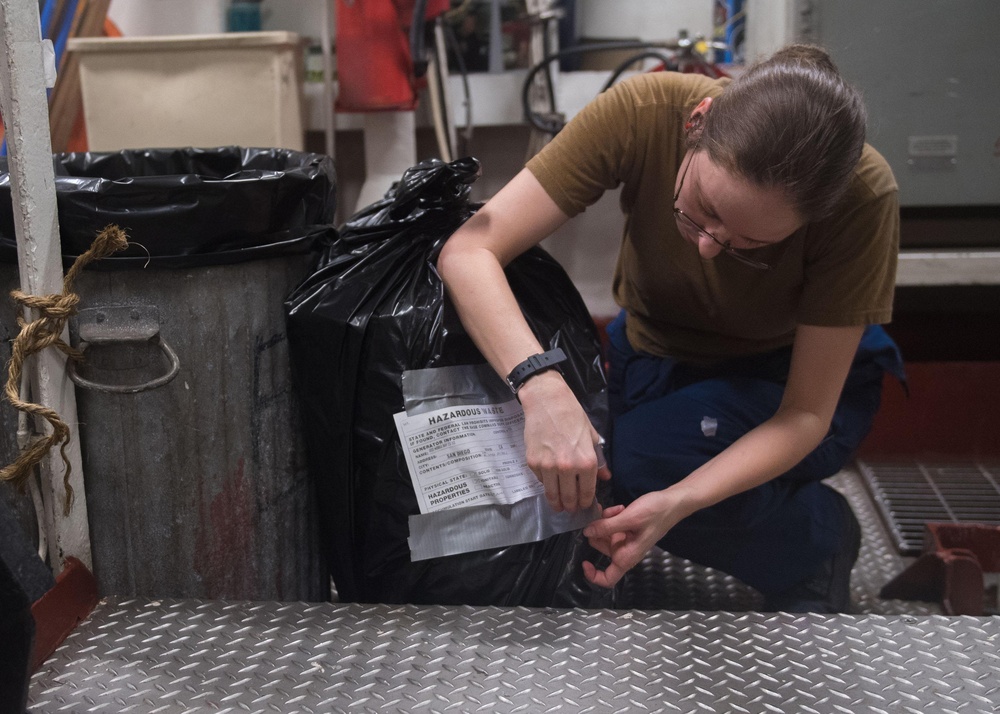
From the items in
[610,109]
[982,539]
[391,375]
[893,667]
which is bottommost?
[982,539]

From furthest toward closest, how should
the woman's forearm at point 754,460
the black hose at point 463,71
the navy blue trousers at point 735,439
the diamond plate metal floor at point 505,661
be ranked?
the black hose at point 463,71 < the navy blue trousers at point 735,439 < the woman's forearm at point 754,460 < the diamond plate metal floor at point 505,661

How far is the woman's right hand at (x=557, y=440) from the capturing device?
95 cm

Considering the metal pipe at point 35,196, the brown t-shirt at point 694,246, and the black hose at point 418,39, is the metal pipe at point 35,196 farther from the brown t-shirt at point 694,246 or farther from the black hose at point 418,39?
the black hose at point 418,39

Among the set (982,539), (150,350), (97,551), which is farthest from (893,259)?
(97,551)

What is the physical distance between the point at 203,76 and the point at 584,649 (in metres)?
1.56

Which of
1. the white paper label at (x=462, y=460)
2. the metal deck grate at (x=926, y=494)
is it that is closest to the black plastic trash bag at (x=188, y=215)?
the white paper label at (x=462, y=460)

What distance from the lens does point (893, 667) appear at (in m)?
0.91

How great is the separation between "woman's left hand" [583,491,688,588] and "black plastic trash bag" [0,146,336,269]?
52cm

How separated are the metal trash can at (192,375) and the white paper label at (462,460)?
19cm

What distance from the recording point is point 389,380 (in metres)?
1.07

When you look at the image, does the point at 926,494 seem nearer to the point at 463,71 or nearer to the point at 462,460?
the point at 462,460

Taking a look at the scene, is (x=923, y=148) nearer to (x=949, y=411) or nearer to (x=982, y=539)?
(x=949, y=411)

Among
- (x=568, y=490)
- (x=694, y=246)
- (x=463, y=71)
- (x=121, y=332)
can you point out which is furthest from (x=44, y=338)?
(x=463, y=71)

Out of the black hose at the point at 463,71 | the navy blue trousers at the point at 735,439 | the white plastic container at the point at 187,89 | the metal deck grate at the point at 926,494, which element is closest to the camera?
the navy blue trousers at the point at 735,439
